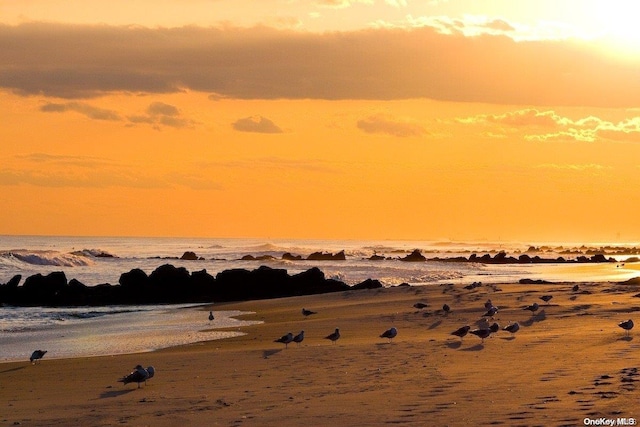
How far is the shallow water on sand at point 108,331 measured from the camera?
934 inches

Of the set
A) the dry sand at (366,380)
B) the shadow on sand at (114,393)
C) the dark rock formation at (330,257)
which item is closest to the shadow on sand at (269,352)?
the dry sand at (366,380)

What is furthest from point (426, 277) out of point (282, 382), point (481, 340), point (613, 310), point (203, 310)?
point (282, 382)

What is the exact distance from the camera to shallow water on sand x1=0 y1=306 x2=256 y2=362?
23.7m

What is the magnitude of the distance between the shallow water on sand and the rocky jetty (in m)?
6.38

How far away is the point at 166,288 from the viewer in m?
49.3

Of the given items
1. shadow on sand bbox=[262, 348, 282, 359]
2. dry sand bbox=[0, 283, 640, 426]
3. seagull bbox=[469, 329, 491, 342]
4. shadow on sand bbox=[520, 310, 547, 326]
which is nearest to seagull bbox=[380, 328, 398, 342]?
dry sand bbox=[0, 283, 640, 426]

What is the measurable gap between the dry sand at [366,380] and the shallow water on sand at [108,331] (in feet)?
6.71

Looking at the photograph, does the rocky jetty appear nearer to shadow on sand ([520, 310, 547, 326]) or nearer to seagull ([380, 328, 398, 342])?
shadow on sand ([520, 310, 547, 326])

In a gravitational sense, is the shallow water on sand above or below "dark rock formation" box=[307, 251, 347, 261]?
below

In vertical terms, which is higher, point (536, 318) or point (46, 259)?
point (46, 259)

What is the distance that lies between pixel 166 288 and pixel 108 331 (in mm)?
19986

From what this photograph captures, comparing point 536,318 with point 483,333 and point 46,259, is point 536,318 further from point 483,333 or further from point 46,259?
point 46,259

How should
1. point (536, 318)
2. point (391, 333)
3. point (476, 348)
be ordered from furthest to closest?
point (536, 318), point (391, 333), point (476, 348)

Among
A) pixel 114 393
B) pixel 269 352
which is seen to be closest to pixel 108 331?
pixel 269 352
